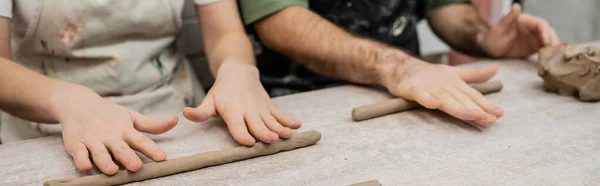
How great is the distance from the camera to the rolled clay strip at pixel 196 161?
590mm

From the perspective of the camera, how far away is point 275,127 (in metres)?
0.69

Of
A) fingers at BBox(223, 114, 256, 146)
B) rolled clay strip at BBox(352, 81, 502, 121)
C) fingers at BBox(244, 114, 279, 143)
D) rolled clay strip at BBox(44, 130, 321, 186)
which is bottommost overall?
rolled clay strip at BBox(352, 81, 502, 121)

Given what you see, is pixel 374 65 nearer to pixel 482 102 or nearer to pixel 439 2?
pixel 482 102

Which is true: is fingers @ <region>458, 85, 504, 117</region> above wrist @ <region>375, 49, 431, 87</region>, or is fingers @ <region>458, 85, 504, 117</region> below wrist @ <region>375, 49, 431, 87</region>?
above

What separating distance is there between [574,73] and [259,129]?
1.63 ft

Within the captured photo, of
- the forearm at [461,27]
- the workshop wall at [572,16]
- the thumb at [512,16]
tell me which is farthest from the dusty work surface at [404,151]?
the workshop wall at [572,16]

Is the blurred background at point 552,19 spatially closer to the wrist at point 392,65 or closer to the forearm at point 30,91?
the wrist at point 392,65

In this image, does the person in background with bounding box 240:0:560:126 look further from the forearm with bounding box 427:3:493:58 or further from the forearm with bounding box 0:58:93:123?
the forearm with bounding box 0:58:93:123

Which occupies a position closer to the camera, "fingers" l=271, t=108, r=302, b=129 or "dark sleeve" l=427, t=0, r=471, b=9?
"fingers" l=271, t=108, r=302, b=129

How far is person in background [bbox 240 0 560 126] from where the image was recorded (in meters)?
0.79

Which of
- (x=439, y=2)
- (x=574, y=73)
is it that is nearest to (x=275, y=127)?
(x=574, y=73)

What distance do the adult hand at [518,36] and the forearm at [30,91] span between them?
2.54 ft

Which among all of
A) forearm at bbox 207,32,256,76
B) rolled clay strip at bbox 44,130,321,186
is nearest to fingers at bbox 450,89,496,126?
rolled clay strip at bbox 44,130,321,186

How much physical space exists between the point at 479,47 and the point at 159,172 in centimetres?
79
